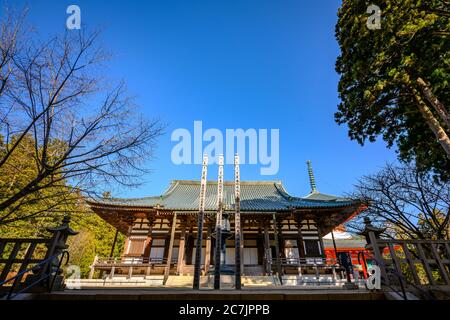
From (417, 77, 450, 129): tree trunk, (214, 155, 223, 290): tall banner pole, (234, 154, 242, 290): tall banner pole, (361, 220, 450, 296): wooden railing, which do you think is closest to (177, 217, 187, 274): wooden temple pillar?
(214, 155, 223, 290): tall banner pole

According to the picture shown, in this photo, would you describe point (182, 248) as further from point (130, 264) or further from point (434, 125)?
point (434, 125)

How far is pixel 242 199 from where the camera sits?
56.8ft

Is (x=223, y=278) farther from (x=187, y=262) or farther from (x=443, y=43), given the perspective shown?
(x=443, y=43)

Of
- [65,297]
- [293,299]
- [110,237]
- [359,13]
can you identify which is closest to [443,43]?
[359,13]

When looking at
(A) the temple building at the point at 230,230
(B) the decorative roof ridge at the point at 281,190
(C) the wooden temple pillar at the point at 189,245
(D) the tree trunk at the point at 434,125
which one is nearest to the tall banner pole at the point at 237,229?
(A) the temple building at the point at 230,230

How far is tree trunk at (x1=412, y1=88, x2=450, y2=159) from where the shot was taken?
21.8 ft

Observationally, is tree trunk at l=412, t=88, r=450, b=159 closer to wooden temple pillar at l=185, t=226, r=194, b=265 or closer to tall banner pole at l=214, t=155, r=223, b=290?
tall banner pole at l=214, t=155, r=223, b=290

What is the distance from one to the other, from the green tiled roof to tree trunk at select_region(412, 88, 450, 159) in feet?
19.4

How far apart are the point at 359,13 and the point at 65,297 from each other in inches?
453

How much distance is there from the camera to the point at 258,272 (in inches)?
517

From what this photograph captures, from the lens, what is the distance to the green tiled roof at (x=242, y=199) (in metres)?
13.4

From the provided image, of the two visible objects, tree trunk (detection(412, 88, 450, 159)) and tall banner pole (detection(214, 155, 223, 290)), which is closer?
tall banner pole (detection(214, 155, 223, 290))

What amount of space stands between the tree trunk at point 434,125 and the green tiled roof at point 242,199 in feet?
19.4

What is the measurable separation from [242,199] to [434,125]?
41.1 ft
